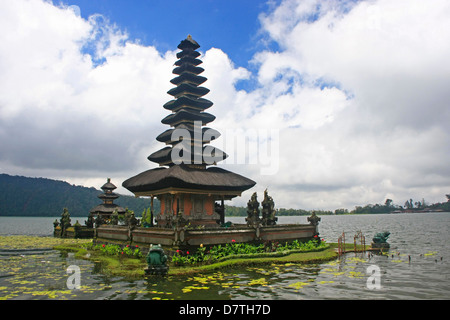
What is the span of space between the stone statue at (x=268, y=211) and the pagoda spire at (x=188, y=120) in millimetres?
6174

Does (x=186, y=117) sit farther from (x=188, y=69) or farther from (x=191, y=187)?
(x=191, y=187)

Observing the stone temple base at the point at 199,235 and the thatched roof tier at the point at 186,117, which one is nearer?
the stone temple base at the point at 199,235

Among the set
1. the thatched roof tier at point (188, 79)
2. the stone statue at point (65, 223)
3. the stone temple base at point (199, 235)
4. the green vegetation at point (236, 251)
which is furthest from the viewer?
the stone statue at point (65, 223)

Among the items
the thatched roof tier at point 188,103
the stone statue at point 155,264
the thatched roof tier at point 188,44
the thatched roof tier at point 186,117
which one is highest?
the thatched roof tier at point 188,44

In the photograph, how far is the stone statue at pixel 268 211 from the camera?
26.2m

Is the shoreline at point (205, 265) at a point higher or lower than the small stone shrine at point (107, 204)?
lower

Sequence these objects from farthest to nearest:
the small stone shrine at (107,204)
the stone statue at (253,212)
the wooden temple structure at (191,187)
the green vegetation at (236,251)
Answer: the small stone shrine at (107,204) < the stone statue at (253,212) < the wooden temple structure at (191,187) < the green vegetation at (236,251)

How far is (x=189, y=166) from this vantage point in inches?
1109

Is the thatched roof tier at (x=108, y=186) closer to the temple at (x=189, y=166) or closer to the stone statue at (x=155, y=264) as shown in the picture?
the temple at (x=189, y=166)

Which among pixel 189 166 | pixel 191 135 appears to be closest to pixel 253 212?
pixel 189 166

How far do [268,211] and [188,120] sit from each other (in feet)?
36.8

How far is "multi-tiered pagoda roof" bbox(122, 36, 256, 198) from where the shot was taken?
24.8 meters

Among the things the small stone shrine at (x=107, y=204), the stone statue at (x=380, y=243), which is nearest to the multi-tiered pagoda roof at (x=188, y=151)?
the stone statue at (x=380, y=243)
